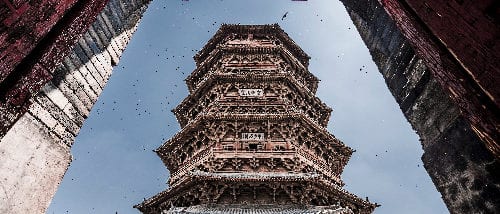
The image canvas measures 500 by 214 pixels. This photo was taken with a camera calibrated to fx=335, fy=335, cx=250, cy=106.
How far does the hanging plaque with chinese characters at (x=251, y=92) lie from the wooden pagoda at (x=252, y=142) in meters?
0.05

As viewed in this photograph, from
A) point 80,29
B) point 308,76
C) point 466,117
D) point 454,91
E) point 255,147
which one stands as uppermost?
point 308,76

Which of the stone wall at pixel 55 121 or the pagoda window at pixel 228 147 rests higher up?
the pagoda window at pixel 228 147

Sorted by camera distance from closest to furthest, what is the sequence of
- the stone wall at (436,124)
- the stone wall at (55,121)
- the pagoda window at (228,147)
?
1. the stone wall at (436,124)
2. the stone wall at (55,121)
3. the pagoda window at (228,147)

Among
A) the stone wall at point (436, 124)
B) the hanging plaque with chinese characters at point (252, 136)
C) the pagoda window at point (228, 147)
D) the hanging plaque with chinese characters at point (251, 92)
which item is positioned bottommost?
the stone wall at point (436, 124)

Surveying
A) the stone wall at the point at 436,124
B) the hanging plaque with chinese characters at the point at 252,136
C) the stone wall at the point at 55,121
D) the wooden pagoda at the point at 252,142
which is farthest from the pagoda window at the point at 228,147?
the stone wall at the point at 436,124

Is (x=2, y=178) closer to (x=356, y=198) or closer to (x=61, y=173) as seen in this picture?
(x=61, y=173)

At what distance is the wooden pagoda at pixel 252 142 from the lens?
1091 cm

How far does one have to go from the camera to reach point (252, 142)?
521 inches

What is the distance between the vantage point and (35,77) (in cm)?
222

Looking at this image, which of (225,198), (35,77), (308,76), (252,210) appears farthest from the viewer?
(308,76)

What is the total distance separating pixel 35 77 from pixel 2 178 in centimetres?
125

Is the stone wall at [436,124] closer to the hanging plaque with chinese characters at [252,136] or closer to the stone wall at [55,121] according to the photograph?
the stone wall at [55,121]

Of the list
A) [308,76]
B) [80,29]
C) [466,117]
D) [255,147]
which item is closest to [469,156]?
[466,117]

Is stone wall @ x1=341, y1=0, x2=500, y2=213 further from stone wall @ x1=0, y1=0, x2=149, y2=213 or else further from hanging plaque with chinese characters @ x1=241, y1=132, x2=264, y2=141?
hanging plaque with chinese characters @ x1=241, y1=132, x2=264, y2=141
